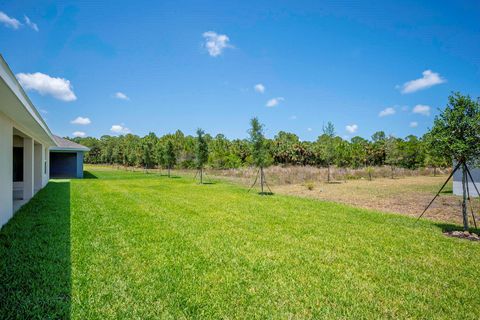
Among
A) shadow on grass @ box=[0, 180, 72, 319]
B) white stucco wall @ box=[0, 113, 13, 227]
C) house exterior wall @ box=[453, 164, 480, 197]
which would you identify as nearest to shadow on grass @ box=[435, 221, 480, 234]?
house exterior wall @ box=[453, 164, 480, 197]

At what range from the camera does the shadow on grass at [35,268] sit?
3.54 meters

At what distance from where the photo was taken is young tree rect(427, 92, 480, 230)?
7750 millimetres

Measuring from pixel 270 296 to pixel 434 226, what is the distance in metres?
7.26

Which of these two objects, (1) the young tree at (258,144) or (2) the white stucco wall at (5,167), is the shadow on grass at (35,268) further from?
(1) the young tree at (258,144)

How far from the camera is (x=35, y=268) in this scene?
4.76 m

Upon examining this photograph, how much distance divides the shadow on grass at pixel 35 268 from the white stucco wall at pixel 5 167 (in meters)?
0.37

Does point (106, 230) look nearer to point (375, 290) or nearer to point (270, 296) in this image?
point (270, 296)

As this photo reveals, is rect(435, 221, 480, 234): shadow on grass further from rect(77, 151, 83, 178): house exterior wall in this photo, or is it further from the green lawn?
rect(77, 151, 83, 178): house exterior wall

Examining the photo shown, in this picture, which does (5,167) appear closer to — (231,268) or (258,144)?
(231,268)

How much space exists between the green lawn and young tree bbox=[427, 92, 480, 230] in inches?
86.4

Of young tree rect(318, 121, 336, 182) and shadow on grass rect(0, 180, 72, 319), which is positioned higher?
young tree rect(318, 121, 336, 182)

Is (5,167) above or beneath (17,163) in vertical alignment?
beneath

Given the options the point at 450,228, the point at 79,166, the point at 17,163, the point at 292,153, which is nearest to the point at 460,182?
the point at 450,228

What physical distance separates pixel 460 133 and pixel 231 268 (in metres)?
7.41
